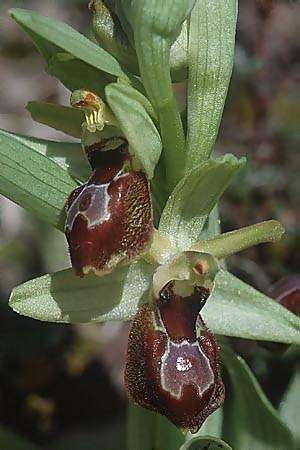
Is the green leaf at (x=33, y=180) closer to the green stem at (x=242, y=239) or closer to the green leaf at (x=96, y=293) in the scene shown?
the green leaf at (x=96, y=293)

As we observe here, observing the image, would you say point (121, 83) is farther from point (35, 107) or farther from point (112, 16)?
point (35, 107)

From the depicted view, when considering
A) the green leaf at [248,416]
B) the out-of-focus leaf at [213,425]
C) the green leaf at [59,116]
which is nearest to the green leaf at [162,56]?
the green leaf at [59,116]

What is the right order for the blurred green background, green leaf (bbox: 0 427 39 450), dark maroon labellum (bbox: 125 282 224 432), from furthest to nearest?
the blurred green background < green leaf (bbox: 0 427 39 450) < dark maroon labellum (bbox: 125 282 224 432)

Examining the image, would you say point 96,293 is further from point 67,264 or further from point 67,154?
point 67,264

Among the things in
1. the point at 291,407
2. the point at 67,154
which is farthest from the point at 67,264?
the point at 67,154

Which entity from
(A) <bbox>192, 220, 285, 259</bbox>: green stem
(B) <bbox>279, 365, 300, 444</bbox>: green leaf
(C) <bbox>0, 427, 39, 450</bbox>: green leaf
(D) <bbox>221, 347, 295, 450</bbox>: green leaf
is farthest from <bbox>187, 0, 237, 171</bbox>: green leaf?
(C) <bbox>0, 427, 39, 450</bbox>: green leaf

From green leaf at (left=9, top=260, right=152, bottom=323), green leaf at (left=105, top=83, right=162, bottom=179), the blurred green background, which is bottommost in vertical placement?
the blurred green background

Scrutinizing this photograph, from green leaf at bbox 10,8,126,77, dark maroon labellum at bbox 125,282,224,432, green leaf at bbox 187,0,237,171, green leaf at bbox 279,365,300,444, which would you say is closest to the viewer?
green leaf at bbox 10,8,126,77

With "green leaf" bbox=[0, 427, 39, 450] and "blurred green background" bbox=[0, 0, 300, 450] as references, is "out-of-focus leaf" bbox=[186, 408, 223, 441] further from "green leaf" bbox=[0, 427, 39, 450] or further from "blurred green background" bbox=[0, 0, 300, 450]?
"green leaf" bbox=[0, 427, 39, 450]
